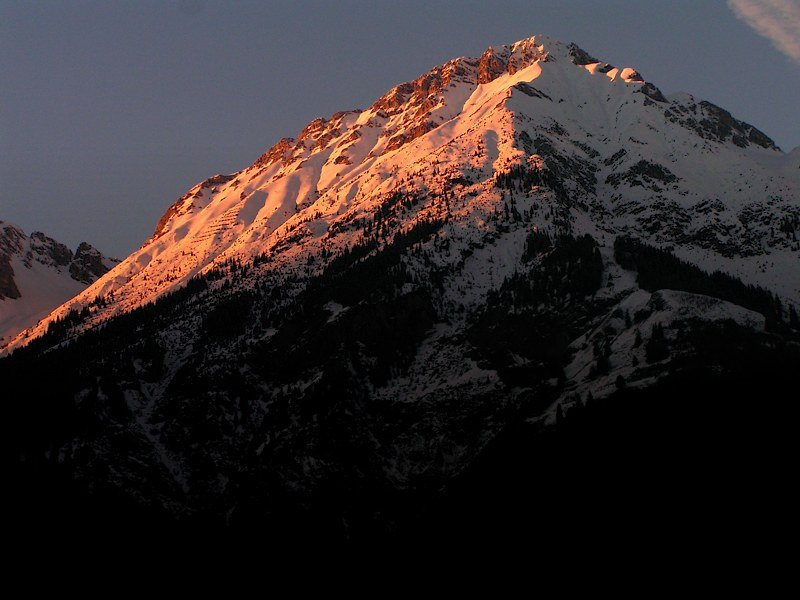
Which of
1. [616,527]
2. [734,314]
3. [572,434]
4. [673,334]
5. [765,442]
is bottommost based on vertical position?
[616,527]

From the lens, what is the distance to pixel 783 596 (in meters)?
105

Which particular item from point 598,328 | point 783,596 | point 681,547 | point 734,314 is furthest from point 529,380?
point 783,596

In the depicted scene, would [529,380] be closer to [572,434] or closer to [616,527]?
[572,434]

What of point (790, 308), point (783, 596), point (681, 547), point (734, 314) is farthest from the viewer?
point (790, 308)

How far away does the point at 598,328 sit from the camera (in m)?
182

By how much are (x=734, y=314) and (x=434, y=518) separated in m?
62.2

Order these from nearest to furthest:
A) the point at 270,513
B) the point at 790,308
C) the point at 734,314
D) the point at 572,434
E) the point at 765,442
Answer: the point at 765,442 < the point at 572,434 < the point at 270,513 < the point at 734,314 < the point at 790,308

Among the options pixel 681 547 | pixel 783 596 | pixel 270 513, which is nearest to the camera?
pixel 783 596

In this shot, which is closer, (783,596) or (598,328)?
(783,596)

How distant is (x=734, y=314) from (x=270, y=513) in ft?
265

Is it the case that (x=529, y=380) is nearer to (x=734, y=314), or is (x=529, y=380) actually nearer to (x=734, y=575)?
(x=734, y=314)

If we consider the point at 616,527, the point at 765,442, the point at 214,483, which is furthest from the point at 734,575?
the point at 214,483

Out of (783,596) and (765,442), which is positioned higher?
(765,442)

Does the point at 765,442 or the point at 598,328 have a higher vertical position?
the point at 598,328
